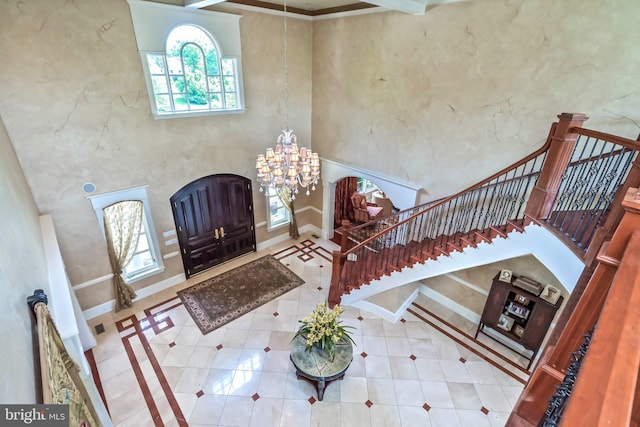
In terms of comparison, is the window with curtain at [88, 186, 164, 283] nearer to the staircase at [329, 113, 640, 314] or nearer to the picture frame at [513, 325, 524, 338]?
the staircase at [329, 113, 640, 314]

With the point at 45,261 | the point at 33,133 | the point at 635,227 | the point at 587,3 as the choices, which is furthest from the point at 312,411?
the point at 587,3

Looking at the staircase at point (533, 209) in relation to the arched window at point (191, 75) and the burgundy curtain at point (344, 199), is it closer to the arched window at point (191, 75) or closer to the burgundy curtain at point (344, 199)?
the burgundy curtain at point (344, 199)

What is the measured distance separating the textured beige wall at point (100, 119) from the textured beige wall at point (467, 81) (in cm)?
157

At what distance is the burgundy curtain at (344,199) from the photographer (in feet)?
31.6

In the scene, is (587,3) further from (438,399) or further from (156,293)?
(156,293)

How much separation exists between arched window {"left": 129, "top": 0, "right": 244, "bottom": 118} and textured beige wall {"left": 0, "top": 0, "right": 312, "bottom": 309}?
18 centimetres

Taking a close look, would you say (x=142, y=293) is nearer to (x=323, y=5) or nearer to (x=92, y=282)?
(x=92, y=282)

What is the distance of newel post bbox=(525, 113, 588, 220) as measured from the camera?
123 inches

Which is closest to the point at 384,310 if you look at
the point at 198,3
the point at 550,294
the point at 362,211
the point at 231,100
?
the point at 550,294

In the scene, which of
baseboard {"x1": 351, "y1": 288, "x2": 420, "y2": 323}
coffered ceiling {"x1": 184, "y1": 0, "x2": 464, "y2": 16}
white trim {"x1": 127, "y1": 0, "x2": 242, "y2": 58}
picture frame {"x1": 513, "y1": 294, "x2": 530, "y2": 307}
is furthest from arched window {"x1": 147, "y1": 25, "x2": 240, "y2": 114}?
picture frame {"x1": 513, "y1": 294, "x2": 530, "y2": 307}

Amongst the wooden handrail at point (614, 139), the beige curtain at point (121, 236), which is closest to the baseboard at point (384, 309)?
the wooden handrail at point (614, 139)

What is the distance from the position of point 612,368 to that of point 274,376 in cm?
461

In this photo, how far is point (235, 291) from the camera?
6422mm

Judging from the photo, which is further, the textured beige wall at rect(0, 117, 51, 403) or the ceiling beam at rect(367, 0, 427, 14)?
the ceiling beam at rect(367, 0, 427, 14)
